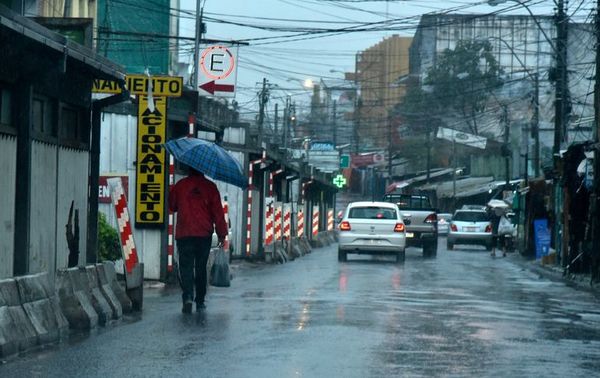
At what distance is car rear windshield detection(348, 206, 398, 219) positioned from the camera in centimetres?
3541

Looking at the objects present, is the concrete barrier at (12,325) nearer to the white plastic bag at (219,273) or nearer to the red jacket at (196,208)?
the red jacket at (196,208)

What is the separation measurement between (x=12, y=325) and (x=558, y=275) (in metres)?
21.8

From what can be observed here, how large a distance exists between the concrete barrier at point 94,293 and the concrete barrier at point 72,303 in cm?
35

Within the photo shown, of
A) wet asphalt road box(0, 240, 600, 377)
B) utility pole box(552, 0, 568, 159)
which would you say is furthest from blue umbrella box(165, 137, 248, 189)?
utility pole box(552, 0, 568, 159)

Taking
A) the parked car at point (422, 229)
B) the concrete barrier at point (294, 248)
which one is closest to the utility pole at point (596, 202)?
the parked car at point (422, 229)

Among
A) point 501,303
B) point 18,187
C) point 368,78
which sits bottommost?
point 501,303

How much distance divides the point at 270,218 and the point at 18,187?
25.4m

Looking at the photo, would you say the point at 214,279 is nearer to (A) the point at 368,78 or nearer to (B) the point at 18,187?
(B) the point at 18,187

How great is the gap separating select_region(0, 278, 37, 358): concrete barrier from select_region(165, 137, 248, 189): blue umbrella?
403 centimetres

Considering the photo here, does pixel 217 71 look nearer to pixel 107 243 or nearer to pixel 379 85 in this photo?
pixel 107 243

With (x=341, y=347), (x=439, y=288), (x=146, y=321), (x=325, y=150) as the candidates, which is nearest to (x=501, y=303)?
(x=439, y=288)

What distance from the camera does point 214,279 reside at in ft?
56.6

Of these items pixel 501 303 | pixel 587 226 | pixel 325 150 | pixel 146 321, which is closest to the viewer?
pixel 146 321

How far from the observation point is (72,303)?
13562 mm
